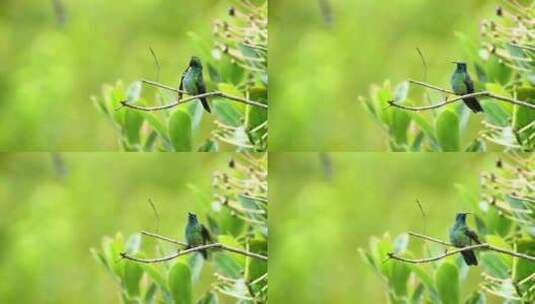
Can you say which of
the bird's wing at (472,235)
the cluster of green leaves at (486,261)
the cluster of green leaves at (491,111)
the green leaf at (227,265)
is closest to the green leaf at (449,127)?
the cluster of green leaves at (491,111)

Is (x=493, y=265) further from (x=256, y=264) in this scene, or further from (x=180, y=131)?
(x=180, y=131)

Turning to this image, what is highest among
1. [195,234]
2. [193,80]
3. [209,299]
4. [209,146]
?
[193,80]

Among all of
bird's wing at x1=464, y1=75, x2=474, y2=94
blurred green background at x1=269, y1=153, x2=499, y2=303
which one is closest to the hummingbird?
bird's wing at x1=464, y1=75, x2=474, y2=94

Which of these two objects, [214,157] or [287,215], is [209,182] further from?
[287,215]

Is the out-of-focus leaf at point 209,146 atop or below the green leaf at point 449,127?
below

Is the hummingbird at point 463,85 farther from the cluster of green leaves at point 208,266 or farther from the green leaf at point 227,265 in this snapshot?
the green leaf at point 227,265

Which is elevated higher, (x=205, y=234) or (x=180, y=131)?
(x=180, y=131)

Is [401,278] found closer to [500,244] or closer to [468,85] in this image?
[500,244]

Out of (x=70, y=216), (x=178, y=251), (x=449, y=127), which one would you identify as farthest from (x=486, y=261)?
(x=70, y=216)
